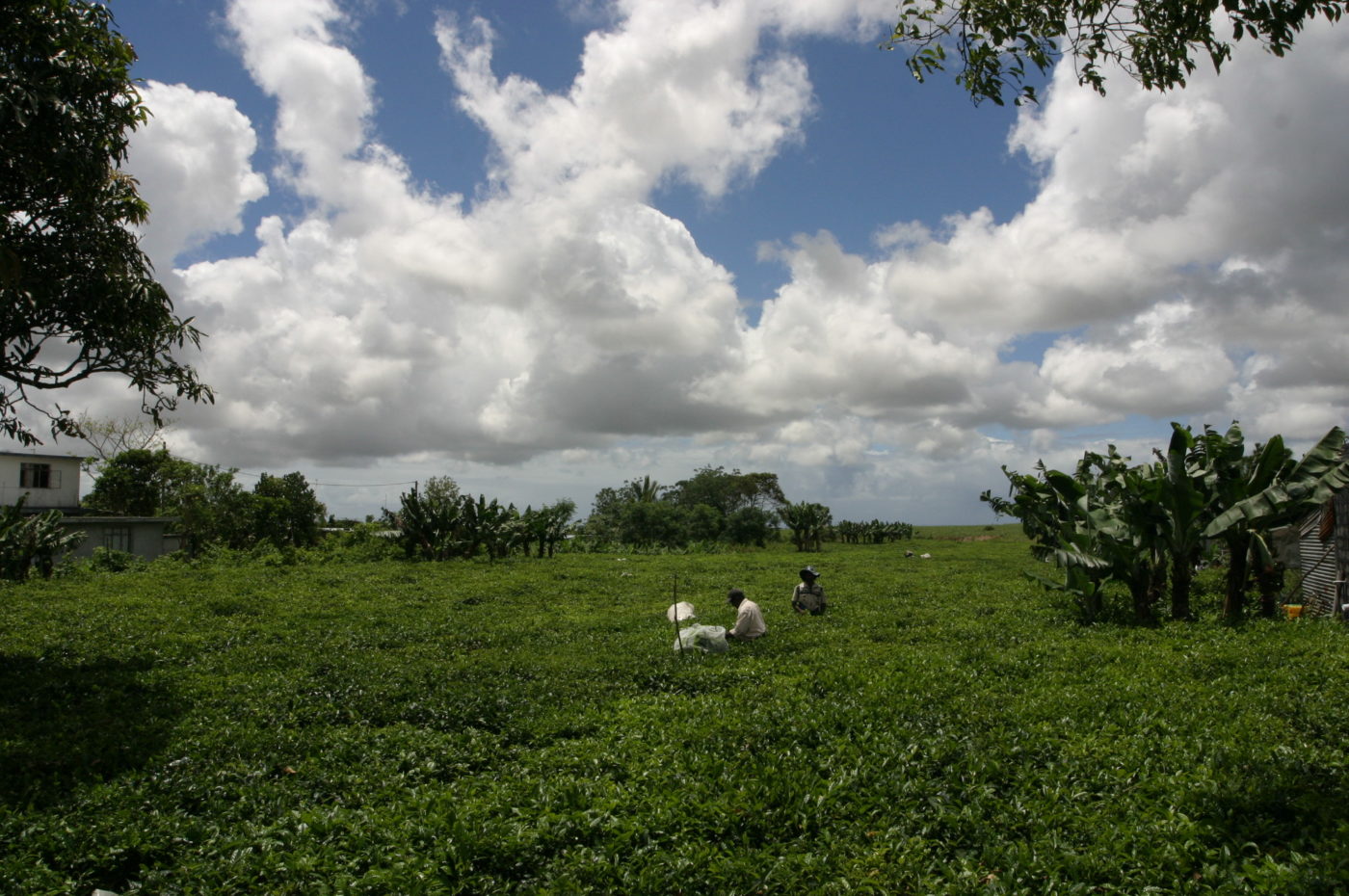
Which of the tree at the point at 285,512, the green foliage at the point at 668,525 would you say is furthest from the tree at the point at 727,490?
the tree at the point at 285,512

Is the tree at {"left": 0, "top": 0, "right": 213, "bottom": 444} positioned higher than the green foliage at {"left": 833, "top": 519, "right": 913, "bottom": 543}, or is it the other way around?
the tree at {"left": 0, "top": 0, "right": 213, "bottom": 444}

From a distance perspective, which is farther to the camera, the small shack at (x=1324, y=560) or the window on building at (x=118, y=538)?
the window on building at (x=118, y=538)

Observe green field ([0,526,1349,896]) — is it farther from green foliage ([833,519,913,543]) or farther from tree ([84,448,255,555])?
green foliage ([833,519,913,543])

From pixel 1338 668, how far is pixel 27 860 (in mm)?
12085

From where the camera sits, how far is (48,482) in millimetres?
34562

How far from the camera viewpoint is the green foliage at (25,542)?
60.2ft

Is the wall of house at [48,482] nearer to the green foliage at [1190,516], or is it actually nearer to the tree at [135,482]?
the tree at [135,482]

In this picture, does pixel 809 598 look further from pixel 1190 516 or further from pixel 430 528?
pixel 430 528

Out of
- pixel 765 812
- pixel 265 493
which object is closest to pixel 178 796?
pixel 765 812

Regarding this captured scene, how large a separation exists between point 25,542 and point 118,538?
13.7 meters

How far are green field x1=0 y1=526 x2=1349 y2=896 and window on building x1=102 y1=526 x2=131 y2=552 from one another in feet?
68.2

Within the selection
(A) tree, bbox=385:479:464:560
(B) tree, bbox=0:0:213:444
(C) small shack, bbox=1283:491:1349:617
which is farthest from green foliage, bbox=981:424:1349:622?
(A) tree, bbox=385:479:464:560

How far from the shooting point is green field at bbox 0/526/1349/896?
17.1 feet

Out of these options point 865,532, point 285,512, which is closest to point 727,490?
point 865,532
